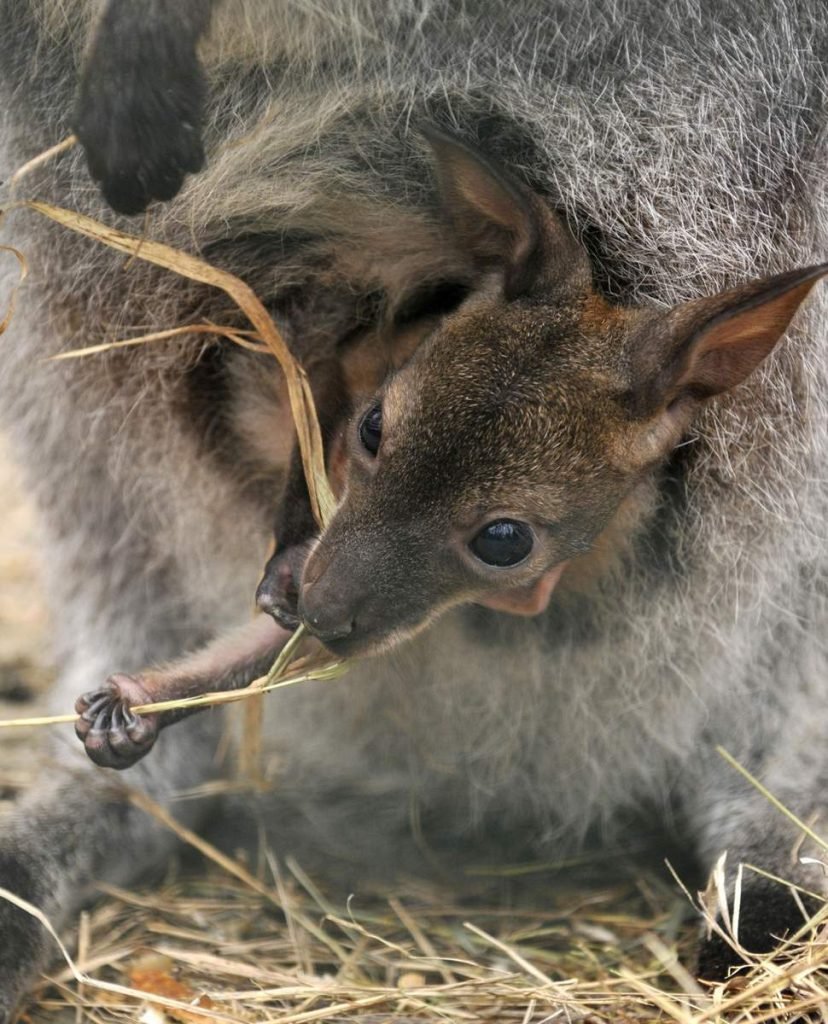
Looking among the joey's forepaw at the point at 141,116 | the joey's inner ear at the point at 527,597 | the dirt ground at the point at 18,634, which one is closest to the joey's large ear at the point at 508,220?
the joey's forepaw at the point at 141,116

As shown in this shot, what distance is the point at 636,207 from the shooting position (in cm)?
224

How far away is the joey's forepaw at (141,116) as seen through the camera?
6.41 feet

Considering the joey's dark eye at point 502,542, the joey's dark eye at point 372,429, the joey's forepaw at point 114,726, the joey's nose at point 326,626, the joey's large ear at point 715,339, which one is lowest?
the joey's forepaw at point 114,726

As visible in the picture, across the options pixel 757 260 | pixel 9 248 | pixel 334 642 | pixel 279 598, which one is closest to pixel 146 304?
pixel 9 248

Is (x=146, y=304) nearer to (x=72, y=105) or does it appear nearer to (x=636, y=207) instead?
(x=72, y=105)

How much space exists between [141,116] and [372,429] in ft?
1.72

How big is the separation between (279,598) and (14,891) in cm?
83

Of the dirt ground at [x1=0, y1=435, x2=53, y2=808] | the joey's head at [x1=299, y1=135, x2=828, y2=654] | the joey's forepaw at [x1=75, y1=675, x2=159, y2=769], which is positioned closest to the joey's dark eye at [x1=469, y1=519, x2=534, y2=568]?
the joey's head at [x1=299, y1=135, x2=828, y2=654]

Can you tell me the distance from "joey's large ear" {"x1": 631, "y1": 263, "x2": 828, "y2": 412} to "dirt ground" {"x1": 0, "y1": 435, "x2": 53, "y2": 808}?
144cm

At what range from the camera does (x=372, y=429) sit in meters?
2.12

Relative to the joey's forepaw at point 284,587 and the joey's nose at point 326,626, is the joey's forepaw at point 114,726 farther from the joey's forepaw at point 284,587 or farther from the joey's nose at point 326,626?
the joey's nose at point 326,626

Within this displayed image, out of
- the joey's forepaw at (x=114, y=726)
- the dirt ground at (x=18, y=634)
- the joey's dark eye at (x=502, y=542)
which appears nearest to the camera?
the joey's dark eye at (x=502, y=542)

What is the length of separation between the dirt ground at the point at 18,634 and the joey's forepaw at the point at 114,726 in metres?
0.89

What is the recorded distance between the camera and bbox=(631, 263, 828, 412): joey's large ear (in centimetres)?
196
